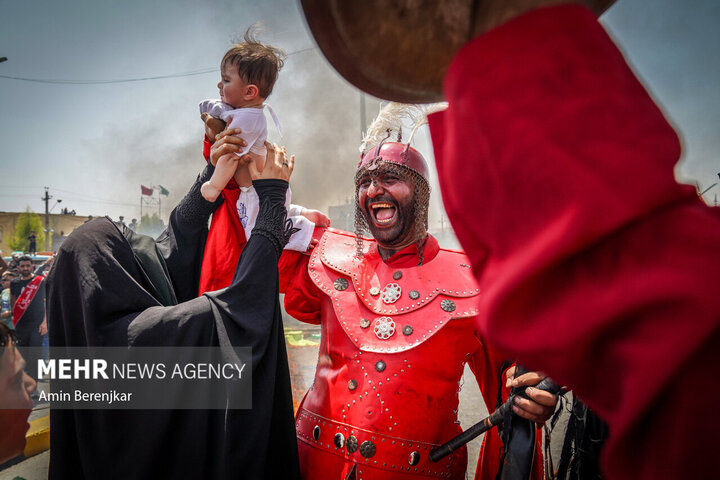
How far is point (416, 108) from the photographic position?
2844 mm

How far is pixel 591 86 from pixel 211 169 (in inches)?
77.8

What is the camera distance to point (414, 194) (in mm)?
2697

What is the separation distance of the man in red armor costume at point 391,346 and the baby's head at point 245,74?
0.84 metres

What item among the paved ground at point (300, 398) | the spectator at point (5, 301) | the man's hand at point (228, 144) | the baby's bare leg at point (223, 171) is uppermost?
the man's hand at point (228, 144)

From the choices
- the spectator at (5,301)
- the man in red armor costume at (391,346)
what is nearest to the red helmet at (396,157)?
the man in red armor costume at (391,346)

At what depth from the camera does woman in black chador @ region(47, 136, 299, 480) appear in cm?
147

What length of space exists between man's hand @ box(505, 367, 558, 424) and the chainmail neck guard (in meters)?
0.96

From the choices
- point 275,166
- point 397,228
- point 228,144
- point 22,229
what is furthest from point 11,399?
point 22,229

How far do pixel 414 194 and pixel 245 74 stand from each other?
1270 mm

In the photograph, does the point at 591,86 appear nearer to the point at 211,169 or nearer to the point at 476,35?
the point at 476,35

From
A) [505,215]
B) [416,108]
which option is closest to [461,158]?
[505,215]

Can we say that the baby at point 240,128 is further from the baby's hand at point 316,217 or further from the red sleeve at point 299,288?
the baby's hand at point 316,217

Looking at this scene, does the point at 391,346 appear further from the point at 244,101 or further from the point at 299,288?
the point at 244,101

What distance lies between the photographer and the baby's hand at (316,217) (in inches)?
114
